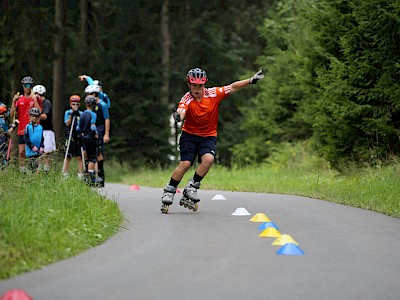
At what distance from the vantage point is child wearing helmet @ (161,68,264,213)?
14.1 meters

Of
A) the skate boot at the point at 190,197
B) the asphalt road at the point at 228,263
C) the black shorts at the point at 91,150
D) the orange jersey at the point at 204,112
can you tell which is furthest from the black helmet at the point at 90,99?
the asphalt road at the point at 228,263

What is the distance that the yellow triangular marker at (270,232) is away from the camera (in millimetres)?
11070

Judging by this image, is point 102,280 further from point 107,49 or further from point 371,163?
point 107,49

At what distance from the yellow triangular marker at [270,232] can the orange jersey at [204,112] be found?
3267 millimetres

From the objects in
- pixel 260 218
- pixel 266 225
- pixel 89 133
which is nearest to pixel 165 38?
pixel 89 133

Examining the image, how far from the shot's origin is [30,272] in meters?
8.31

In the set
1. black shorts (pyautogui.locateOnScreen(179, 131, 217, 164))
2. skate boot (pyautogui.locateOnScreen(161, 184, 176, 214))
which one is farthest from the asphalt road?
black shorts (pyautogui.locateOnScreen(179, 131, 217, 164))

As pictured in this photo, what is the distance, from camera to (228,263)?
8961 millimetres

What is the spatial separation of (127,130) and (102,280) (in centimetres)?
3399

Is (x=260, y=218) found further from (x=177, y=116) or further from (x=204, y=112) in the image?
(x=204, y=112)

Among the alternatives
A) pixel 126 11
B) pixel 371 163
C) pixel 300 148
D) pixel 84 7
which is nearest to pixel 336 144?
pixel 371 163

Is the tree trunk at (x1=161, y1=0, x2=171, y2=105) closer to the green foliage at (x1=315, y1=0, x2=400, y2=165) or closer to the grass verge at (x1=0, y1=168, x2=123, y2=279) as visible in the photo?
the green foliage at (x1=315, y1=0, x2=400, y2=165)

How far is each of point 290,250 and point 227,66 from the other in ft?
142

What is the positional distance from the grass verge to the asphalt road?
178mm
